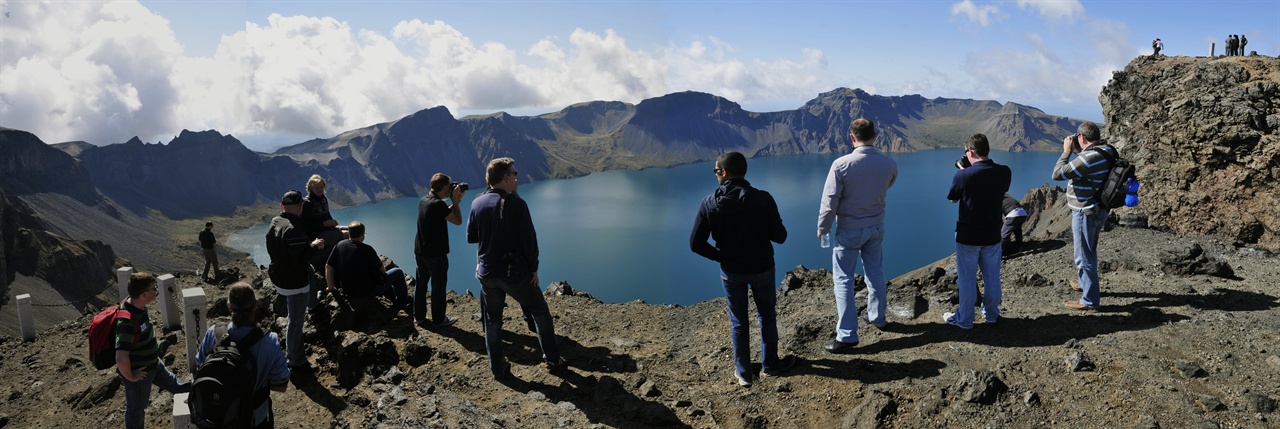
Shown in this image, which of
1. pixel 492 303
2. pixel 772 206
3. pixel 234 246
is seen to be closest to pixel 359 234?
pixel 492 303

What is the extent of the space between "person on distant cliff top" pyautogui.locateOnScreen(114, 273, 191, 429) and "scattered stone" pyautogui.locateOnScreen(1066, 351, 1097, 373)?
762cm

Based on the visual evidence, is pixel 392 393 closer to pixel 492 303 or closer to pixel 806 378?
pixel 492 303

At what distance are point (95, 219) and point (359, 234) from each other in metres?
183

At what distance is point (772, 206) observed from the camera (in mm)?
5480

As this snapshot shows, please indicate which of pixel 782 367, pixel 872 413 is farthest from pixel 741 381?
pixel 872 413

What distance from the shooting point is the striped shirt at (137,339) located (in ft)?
17.1

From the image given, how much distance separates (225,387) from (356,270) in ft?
13.5

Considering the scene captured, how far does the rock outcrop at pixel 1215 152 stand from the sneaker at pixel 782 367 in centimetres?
1085

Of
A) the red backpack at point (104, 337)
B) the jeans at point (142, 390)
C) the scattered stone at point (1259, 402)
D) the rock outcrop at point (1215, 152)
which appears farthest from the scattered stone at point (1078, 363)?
the rock outcrop at point (1215, 152)

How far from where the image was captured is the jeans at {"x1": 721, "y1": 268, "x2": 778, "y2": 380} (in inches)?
223

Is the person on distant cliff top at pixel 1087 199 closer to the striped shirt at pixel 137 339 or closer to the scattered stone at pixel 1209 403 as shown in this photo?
the scattered stone at pixel 1209 403

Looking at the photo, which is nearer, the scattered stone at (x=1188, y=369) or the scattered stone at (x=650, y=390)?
the scattered stone at (x=1188, y=369)

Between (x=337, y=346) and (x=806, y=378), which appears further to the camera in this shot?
(x=337, y=346)

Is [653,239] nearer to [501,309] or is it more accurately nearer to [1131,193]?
[1131,193]
